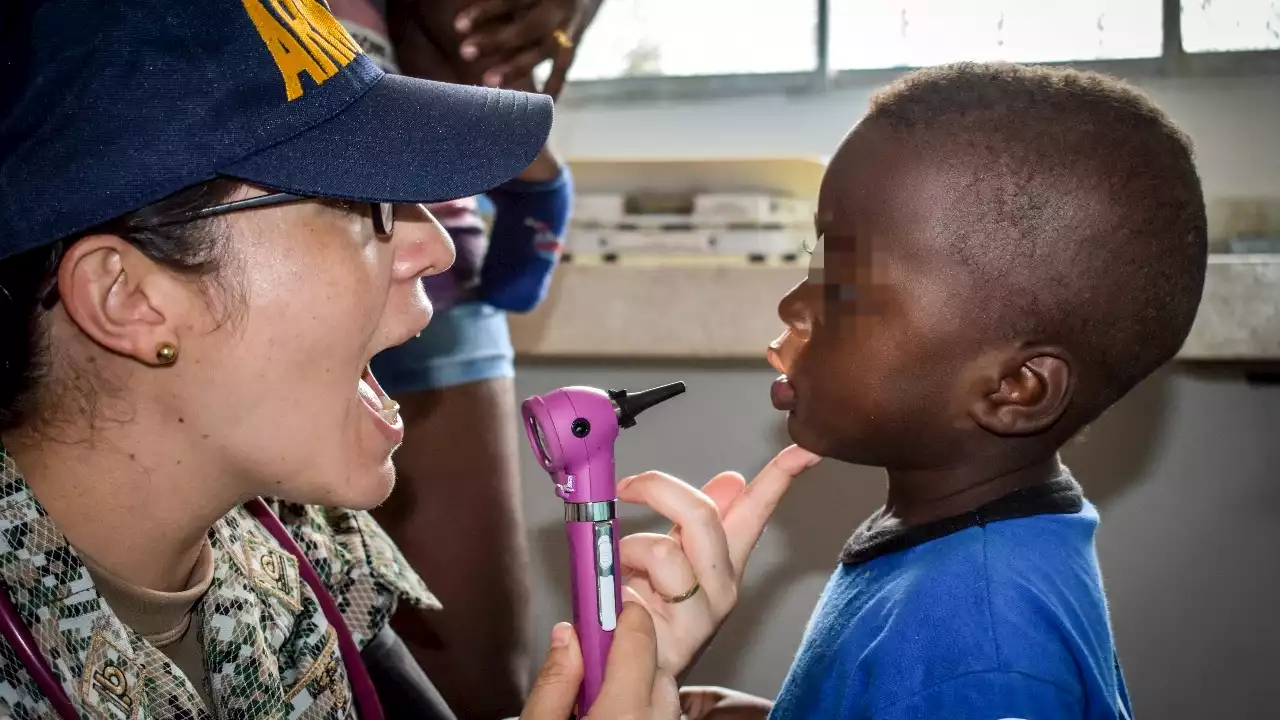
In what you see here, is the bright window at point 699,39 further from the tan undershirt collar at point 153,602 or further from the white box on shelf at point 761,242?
the tan undershirt collar at point 153,602

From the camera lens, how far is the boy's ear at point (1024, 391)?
3.38 feet

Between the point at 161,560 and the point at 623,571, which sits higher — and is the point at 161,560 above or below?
above

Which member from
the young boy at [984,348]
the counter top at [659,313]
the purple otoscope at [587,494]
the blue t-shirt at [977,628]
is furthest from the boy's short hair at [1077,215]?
the counter top at [659,313]

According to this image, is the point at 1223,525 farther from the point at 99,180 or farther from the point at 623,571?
the point at 99,180

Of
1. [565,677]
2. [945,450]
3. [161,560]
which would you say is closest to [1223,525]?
[945,450]

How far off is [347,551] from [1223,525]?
1.57 meters

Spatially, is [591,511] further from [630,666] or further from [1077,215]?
[1077,215]

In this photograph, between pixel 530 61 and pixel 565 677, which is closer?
pixel 565 677

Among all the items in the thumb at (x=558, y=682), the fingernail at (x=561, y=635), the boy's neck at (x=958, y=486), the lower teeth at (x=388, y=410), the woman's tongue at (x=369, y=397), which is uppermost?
the woman's tongue at (x=369, y=397)

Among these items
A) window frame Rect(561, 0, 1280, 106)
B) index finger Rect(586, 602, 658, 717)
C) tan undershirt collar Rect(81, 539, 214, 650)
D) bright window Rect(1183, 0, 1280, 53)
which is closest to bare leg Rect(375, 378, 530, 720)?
tan undershirt collar Rect(81, 539, 214, 650)

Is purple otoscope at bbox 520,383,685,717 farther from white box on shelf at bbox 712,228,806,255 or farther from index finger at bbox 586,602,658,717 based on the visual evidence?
white box on shelf at bbox 712,228,806,255

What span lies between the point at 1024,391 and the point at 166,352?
0.76 meters

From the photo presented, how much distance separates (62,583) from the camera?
82 centimetres

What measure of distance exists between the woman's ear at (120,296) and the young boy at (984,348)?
0.62 m
